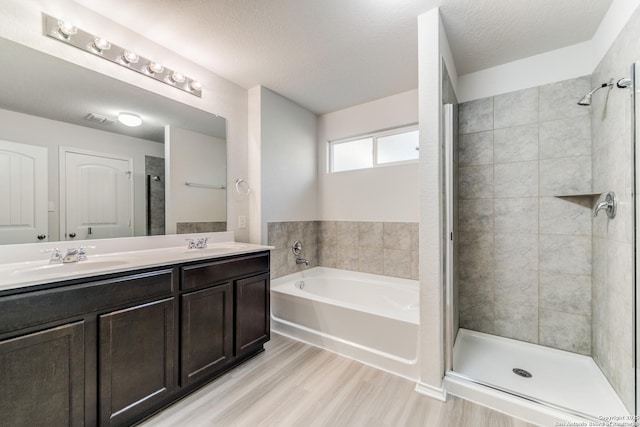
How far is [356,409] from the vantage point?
1547 millimetres

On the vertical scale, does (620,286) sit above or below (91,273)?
below

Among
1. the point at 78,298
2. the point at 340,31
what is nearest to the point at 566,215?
the point at 340,31

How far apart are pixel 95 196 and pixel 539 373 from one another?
3294mm

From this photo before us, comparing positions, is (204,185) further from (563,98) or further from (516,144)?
(563,98)

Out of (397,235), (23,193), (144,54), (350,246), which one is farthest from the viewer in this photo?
(350,246)

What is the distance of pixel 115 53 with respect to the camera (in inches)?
69.6

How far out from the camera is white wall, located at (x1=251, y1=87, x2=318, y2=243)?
2.70 meters

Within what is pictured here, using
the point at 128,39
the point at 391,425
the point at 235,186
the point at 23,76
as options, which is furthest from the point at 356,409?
the point at 128,39

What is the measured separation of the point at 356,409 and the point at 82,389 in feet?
4.62

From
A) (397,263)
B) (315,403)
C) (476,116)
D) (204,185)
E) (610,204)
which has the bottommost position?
(315,403)

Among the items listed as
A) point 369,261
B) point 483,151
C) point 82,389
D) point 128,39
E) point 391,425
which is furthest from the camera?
point 369,261

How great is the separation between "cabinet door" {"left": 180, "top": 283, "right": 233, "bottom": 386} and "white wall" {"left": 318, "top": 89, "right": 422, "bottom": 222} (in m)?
1.78

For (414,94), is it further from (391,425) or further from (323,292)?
(391,425)

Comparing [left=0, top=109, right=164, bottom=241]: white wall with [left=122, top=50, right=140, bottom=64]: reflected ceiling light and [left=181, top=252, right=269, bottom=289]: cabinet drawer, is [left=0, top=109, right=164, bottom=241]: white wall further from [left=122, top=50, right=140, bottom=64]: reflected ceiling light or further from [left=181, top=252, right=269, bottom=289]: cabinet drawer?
[left=181, top=252, right=269, bottom=289]: cabinet drawer
